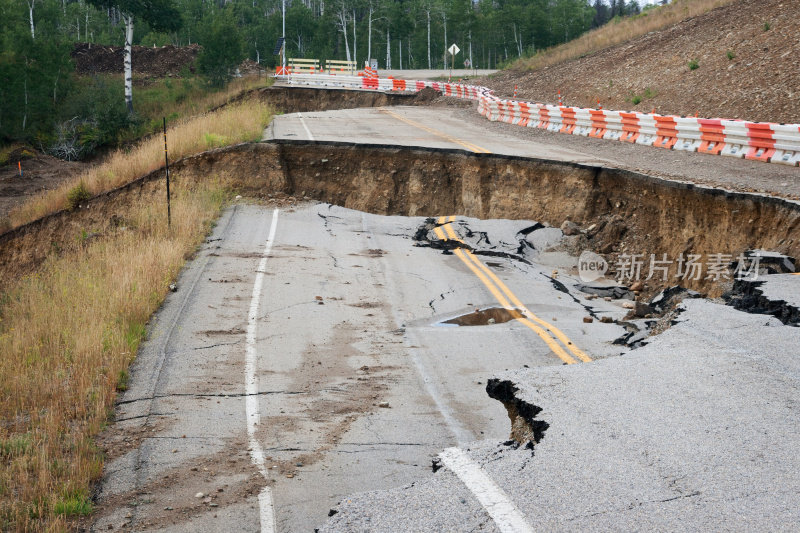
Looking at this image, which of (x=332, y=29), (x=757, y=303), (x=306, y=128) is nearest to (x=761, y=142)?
(x=757, y=303)

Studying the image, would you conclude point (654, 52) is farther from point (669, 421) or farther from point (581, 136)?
point (669, 421)

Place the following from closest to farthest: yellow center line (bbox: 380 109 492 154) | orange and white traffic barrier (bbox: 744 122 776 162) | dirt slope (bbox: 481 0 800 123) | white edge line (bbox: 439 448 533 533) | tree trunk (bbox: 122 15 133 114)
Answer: white edge line (bbox: 439 448 533 533), orange and white traffic barrier (bbox: 744 122 776 162), yellow center line (bbox: 380 109 492 154), dirt slope (bbox: 481 0 800 123), tree trunk (bbox: 122 15 133 114)

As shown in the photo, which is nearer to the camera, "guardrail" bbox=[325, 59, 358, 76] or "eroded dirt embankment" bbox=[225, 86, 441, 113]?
"eroded dirt embankment" bbox=[225, 86, 441, 113]

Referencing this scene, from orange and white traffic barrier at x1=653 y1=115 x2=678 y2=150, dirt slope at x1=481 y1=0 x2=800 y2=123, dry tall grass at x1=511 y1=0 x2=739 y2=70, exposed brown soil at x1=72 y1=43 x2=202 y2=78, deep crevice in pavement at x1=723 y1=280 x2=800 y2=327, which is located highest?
exposed brown soil at x1=72 y1=43 x2=202 y2=78

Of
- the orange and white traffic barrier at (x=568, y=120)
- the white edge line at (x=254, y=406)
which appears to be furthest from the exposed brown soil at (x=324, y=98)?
the white edge line at (x=254, y=406)

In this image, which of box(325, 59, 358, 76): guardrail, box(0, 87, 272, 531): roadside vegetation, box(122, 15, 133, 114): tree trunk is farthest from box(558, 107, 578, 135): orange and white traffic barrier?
box(325, 59, 358, 76): guardrail

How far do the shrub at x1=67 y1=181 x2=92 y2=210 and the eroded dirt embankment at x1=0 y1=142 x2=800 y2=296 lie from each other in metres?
0.41

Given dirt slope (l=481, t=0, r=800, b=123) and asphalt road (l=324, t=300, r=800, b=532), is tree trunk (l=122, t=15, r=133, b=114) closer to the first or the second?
dirt slope (l=481, t=0, r=800, b=123)

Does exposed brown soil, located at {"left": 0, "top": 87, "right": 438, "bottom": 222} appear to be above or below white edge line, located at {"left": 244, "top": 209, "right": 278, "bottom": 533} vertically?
above

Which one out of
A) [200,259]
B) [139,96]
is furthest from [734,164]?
[139,96]

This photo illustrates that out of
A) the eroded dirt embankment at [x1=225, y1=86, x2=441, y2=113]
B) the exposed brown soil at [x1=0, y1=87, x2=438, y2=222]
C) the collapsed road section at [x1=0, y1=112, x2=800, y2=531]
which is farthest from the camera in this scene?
the eroded dirt embankment at [x1=225, y1=86, x2=441, y2=113]

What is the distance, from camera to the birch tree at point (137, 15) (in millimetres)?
43250

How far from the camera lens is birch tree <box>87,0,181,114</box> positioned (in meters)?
43.2

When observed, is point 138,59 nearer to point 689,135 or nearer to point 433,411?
point 689,135
